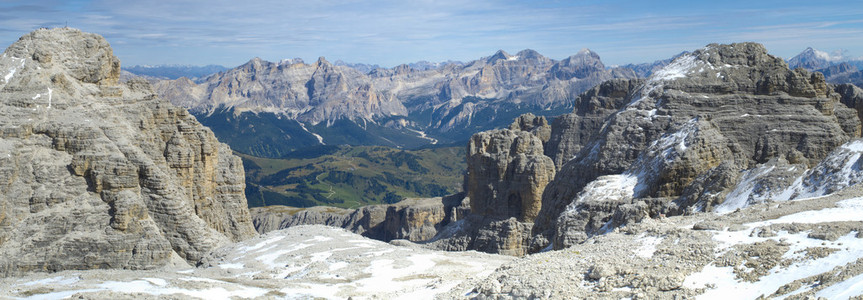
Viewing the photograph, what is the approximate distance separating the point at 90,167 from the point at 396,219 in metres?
71.8

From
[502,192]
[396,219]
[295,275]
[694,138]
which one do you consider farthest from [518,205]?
[295,275]

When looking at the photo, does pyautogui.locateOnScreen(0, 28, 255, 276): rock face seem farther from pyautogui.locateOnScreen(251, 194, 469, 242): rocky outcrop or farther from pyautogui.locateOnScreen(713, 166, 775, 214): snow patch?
pyautogui.locateOnScreen(251, 194, 469, 242): rocky outcrop

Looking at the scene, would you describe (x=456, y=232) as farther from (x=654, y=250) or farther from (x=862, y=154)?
(x=654, y=250)

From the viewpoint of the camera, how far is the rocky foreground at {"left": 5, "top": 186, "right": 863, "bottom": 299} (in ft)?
80.9

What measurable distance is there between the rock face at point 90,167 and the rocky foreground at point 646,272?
6.00 meters

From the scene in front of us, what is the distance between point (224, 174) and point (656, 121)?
140ft

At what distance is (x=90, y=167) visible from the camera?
177 ft

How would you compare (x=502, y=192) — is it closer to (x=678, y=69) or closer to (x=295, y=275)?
(x=678, y=69)

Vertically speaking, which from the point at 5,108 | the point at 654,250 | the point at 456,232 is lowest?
the point at 456,232

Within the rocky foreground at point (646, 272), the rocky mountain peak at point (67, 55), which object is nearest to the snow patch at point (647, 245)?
the rocky foreground at point (646, 272)

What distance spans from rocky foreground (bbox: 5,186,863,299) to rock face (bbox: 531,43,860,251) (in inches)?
455

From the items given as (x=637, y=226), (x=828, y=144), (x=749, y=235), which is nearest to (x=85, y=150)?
(x=637, y=226)

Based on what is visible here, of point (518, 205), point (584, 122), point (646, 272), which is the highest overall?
point (584, 122)

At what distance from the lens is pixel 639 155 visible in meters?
61.2
